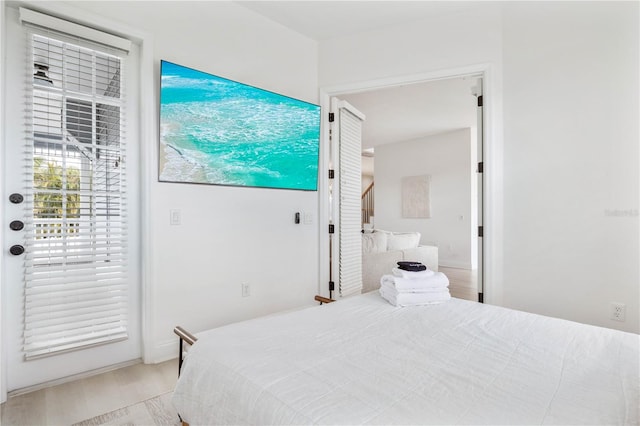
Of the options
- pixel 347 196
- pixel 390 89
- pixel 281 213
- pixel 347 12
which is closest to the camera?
pixel 347 12

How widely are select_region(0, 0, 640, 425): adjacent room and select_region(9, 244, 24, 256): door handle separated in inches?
2.1

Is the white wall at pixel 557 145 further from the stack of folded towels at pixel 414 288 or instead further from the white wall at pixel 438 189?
the white wall at pixel 438 189

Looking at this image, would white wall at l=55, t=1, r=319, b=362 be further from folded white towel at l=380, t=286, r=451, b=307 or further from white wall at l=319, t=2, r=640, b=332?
folded white towel at l=380, t=286, r=451, b=307

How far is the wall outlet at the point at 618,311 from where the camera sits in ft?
7.25

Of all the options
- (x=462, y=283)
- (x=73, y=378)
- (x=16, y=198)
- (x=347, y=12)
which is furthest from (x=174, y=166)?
(x=462, y=283)

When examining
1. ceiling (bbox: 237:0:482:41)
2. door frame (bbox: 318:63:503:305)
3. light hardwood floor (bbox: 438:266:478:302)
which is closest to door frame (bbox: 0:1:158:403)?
ceiling (bbox: 237:0:482:41)

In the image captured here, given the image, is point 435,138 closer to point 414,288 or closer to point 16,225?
point 414,288

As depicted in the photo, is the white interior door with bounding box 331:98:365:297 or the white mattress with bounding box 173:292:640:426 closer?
the white mattress with bounding box 173:292:640:426

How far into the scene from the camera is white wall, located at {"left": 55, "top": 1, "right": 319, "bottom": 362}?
231cm

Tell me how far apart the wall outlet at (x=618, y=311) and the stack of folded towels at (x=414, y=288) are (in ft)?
4.42

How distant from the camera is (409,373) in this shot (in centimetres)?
97

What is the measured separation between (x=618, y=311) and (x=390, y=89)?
3.35 meters

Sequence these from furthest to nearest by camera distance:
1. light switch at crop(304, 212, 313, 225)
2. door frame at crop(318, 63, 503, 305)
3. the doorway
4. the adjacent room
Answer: light switch at crop(304, 212, 313, 225) < the doorway < door frame at crop(318, 63, 503, 305) < the adjacent room

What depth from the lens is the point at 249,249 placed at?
2.79 m
